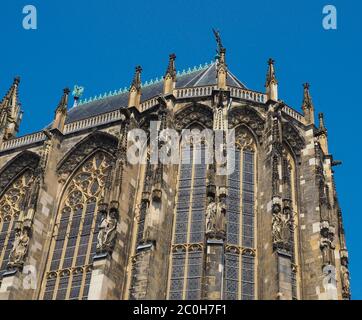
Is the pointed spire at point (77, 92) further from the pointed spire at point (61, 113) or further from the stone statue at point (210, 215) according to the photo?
the stone statue at point (210, 215)

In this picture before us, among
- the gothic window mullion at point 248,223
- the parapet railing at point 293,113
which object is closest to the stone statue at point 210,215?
the gothic window mullion at point 248,223

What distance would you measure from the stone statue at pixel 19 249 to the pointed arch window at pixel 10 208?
2.58 metres

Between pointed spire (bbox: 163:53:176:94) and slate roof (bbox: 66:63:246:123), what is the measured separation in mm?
2608

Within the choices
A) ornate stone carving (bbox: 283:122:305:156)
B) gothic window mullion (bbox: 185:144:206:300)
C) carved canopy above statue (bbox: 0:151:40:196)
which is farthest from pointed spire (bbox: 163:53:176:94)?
carved canopy above statue (bbox: 0:151:40:196)

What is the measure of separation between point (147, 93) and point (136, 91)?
6188 mm

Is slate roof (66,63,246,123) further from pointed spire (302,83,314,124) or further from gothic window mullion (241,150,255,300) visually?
gothic window mullion (241,150,255,300)

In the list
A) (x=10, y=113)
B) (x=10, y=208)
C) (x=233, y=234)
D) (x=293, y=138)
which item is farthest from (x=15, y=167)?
(x=293, y=138)

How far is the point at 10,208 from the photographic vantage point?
2691 cm

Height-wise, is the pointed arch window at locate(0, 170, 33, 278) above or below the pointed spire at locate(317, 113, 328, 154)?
below

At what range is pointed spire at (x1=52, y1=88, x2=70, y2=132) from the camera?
26.7m

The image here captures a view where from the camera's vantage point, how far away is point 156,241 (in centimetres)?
1959

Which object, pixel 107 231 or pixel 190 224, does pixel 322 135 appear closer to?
pixel 190 224

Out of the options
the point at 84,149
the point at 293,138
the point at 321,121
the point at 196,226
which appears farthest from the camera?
the point at 84,149
